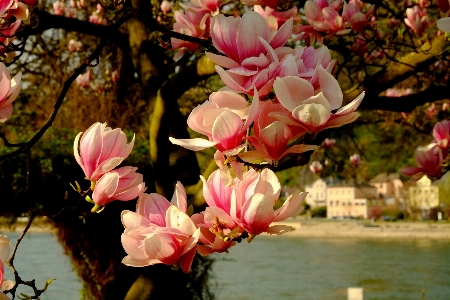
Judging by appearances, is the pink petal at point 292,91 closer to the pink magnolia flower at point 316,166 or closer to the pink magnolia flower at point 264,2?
the pink magnolia flower at point 264,2

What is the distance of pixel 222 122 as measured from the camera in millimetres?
840

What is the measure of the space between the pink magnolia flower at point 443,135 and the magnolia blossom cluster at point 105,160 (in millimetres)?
1515

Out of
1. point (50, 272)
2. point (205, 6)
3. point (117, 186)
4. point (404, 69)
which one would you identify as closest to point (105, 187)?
point (117, 186)

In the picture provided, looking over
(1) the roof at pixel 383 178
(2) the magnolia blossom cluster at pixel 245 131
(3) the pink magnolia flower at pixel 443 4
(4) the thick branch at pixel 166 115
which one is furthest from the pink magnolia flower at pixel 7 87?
(1) the roof at pixel 383 178

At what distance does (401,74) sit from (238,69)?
246cm

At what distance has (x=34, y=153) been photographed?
162 inches

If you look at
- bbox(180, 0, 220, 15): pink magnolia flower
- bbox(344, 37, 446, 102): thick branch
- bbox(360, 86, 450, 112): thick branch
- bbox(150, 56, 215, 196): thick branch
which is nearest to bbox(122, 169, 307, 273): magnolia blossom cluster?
bbox(180, 0, 220, 15): pink magnolia flower

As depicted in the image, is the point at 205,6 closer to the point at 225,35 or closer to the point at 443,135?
the point at 225,35

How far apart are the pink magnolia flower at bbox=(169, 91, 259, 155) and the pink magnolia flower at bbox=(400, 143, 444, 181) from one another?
4.82 ft

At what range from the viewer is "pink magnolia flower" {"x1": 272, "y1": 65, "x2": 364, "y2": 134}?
2.59 feet

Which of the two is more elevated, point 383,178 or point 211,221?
point 211,221

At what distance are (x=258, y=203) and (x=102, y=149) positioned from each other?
0.28 meters

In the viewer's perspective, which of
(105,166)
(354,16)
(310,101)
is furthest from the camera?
(354,16)

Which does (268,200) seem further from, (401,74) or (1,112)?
(401,74)
